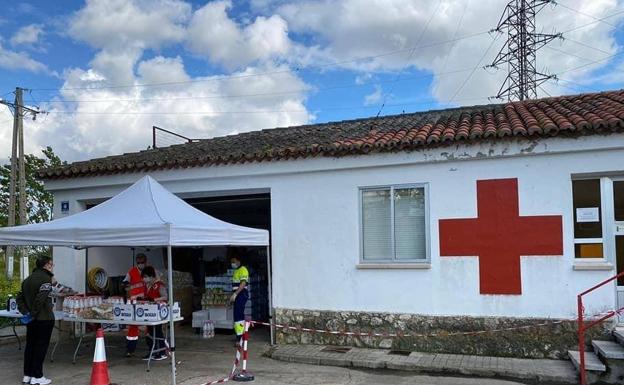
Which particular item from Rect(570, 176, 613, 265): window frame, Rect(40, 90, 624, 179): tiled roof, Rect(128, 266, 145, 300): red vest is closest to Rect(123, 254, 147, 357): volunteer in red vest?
Rect(128, 266, 145, 300): red vest

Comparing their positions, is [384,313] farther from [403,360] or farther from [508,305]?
[508,305]

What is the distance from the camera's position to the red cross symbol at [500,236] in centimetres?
859

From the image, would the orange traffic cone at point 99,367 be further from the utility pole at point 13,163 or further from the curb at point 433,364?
the utility pole at point 13,163

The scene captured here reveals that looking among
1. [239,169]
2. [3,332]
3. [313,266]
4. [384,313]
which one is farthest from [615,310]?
[3,332]

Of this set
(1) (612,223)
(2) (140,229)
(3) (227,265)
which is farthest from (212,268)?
(1) (612,223)

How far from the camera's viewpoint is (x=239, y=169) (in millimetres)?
10656

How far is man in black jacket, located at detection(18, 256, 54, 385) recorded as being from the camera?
762cm

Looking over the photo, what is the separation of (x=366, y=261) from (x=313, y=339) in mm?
1719

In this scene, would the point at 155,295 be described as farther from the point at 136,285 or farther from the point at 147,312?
the point at 147,312

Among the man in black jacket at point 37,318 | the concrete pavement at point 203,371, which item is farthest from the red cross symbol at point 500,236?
the man in black jacket at point 37,318

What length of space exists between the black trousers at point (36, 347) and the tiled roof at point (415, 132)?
421 cm

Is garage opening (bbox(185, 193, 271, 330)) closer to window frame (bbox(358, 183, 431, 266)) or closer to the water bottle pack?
the water bottle pack

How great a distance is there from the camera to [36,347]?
25.2 ft

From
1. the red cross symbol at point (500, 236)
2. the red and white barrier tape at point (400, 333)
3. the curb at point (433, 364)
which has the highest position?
the red cross symbol at point (500, 236)
